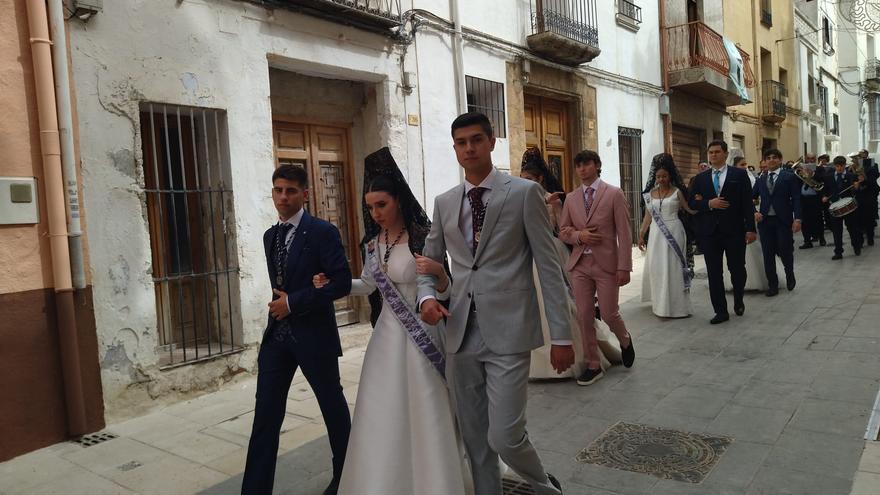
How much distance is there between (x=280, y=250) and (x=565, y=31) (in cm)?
887

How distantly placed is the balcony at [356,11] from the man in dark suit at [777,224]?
17.9 ft

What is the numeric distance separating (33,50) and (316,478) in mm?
3528

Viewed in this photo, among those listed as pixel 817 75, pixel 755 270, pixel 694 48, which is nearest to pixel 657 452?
pixel 755 270

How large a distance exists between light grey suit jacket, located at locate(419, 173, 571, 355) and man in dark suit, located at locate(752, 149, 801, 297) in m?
6.89

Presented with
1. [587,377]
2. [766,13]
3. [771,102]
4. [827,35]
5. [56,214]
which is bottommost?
[587,377]

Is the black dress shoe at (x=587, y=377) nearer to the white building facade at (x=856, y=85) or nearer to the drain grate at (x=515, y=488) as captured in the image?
the drain grate at (x=515, y=488)

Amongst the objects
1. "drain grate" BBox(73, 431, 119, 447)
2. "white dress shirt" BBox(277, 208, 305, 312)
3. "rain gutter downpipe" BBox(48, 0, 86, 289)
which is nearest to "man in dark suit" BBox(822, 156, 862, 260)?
"white dress shirt" BBox(277, 208, 305, 312)

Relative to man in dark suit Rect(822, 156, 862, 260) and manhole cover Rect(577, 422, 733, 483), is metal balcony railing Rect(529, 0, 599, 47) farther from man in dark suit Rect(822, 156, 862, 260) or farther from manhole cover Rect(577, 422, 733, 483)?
manhole cover Rect(577, 422, 733, 483)

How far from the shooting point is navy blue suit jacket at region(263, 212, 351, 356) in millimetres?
3297

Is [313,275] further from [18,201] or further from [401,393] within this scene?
[18,201]

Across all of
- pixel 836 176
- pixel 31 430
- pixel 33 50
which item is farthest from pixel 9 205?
pixel 836 176

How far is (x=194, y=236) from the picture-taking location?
6.17 m

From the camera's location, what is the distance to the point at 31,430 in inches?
175

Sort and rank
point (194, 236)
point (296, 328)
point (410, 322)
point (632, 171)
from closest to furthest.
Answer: point (410, 322) < point (296, 328) < point (194, 236) < point (632, 171)
